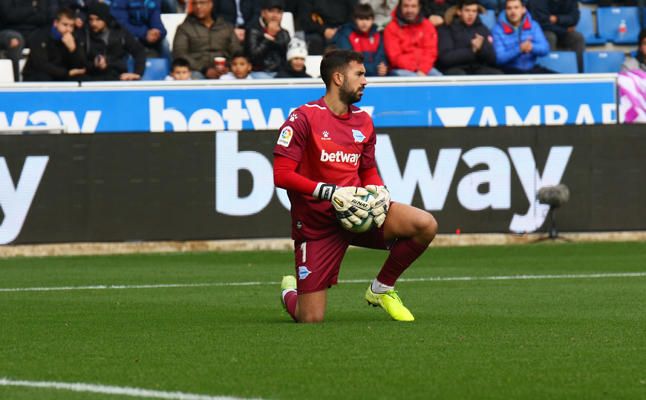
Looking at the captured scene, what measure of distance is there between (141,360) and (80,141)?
10.6m

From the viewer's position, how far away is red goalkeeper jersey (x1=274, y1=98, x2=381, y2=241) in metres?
9.71

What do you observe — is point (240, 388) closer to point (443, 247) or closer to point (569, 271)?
point (569, 271)

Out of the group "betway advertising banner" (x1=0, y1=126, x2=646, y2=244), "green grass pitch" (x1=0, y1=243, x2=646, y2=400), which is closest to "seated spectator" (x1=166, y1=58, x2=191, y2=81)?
"betway advertising banner" (x1=0, y1=126, x2=646, y2=244)

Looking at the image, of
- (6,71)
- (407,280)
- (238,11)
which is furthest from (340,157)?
(238,11)

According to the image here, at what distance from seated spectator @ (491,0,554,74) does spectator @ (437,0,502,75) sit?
18 cm

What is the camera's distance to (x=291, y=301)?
1013 cm

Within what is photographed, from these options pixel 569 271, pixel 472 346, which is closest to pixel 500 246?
pixel 569 271

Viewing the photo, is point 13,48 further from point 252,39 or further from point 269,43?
point 269,43

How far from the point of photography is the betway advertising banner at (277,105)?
18844 millimetres

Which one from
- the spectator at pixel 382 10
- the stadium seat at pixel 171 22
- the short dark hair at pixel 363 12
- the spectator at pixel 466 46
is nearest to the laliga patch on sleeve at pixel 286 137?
the short dark hair at pixel 363 12

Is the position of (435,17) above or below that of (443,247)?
above

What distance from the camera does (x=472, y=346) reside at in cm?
838

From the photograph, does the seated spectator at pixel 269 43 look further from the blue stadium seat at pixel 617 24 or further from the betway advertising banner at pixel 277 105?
the blue stadium seat at pixel 617 24

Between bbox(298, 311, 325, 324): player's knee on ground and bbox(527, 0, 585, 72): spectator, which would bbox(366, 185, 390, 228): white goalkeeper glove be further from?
bbox(527, 0, 585, 72): spectator
